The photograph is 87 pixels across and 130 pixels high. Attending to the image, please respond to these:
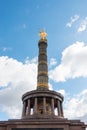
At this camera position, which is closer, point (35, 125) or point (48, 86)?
point (35, 125)

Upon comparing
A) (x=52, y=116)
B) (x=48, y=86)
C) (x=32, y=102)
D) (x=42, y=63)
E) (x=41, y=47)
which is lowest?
(x=52, y=116)

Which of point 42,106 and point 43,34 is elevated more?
point 43,34

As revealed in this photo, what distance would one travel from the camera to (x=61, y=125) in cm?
4128

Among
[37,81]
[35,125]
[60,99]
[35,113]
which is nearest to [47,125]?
[35,125]

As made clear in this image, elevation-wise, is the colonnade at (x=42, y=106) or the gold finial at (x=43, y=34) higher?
the gold finial at (x=43, y=34)

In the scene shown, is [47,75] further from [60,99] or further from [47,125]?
[47,125]

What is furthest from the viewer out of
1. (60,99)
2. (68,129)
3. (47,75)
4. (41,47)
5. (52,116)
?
(41,47)

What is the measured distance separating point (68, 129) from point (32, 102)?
11800mm

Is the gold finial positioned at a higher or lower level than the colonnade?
higher

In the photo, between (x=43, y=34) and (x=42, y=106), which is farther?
(x=43, y=34)

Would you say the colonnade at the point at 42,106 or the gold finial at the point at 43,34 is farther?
the gold finial at the point at 43,34

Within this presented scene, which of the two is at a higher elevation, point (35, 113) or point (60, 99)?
point (60, 99)

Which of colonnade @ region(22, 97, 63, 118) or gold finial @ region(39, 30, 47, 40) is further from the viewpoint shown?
gold finial @ region(39, 30, 47, 40)

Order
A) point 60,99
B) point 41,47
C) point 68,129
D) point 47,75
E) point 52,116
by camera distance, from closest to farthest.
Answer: point 68,129
point 52,116
point 60,99
point 47,75
point 41,47
